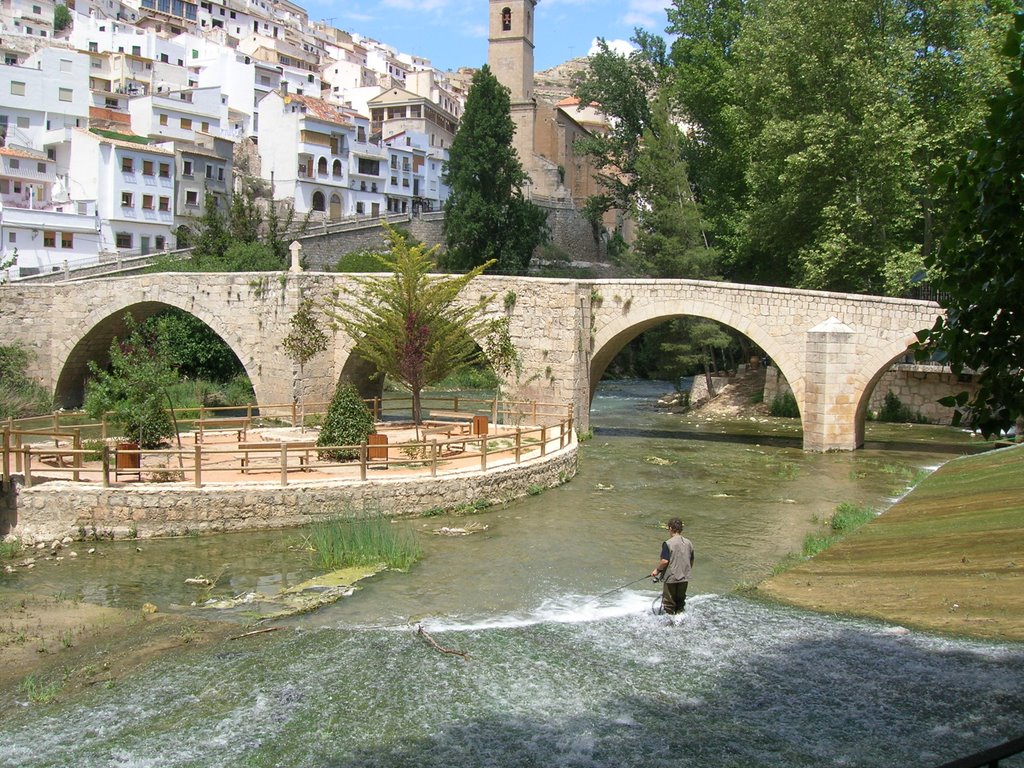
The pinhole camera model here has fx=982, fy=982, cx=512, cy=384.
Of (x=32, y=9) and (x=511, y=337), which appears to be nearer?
(x=511, y=337)

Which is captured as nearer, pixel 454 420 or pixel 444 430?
pixel 444 430

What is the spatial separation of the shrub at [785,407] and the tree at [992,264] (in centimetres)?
2537

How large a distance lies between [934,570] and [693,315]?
1355 cm

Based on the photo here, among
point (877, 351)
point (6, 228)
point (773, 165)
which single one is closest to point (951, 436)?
point (877, 351)

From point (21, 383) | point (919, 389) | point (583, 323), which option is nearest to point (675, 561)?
point (583, 323)

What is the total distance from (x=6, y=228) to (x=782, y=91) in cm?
3289

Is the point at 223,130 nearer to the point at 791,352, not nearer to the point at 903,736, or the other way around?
the point at 791,352

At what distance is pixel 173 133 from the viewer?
57.2 metres

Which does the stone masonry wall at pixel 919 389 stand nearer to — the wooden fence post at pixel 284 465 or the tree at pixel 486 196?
the wooden fence post at pixel 284 465

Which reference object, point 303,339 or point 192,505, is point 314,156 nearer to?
point 303,339

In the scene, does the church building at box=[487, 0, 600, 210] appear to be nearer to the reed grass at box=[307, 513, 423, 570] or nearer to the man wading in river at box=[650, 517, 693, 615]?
the reed grass at box=[307, 513, 423, 570]

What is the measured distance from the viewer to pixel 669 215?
35.3 metres

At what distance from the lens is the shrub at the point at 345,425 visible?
56.2 ft

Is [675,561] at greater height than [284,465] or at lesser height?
lesser
